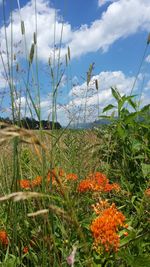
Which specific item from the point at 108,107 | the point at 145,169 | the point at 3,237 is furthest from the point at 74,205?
the point at 108,107

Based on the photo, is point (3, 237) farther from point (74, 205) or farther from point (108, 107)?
point (108, 107)

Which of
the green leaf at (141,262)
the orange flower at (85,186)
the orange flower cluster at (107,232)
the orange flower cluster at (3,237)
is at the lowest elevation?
the orange flower cluster at (3,237)

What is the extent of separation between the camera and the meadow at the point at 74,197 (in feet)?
3.54

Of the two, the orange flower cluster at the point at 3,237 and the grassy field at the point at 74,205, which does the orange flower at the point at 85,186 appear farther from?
the orange flower cluster at the point at 3,237

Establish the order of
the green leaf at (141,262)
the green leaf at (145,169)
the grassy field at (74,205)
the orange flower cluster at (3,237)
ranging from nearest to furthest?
the grassy field at (74,205)
the green leaf at (141,262)
the orange flower cluster at (3,237)
the green leaf at (145,169)

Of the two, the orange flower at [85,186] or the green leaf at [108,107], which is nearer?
the orange flower at [85,186]

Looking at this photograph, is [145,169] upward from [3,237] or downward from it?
upward

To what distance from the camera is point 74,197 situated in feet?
6.10

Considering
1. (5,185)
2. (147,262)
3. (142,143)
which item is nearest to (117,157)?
(142,143)

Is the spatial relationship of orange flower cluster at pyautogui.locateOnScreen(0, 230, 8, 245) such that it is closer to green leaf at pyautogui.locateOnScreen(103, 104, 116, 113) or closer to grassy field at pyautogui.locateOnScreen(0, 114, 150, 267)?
grassy field at pyautogui.locateOnScreen(0, 114, 150, 267)

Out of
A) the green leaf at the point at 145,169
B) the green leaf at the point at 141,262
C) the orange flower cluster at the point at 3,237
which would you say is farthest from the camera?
the green leaf at the point at 145,169

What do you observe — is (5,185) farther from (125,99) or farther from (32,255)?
(125,99)

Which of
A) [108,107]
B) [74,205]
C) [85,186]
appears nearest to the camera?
[74,205]

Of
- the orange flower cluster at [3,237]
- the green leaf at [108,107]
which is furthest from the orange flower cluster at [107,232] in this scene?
the green leaf at [108,107]
